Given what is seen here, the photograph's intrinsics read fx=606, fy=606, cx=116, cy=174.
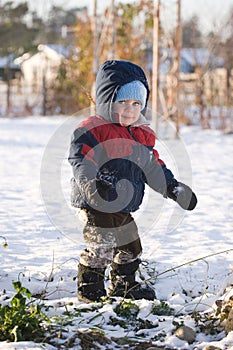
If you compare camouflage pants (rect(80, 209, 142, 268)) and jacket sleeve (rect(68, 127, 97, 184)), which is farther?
camouflage pants (rect(80, 209, 142, 268))

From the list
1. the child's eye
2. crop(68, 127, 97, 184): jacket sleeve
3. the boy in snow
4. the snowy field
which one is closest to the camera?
the snowy field

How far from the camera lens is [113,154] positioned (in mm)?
3059

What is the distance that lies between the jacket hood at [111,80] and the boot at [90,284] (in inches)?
31.2

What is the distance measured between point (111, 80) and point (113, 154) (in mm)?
379

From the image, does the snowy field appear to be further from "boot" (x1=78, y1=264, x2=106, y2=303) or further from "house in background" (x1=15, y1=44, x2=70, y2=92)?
"house in background" (x1=15, y1=44, x2=70, y2=92)

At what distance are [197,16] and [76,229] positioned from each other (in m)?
17.7

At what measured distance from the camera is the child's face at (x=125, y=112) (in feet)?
10.2

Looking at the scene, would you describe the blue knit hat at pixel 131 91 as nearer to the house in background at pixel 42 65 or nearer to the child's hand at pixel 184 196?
the child's hand at pixel 184 196

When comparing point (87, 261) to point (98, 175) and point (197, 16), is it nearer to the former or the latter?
point (98, 175)

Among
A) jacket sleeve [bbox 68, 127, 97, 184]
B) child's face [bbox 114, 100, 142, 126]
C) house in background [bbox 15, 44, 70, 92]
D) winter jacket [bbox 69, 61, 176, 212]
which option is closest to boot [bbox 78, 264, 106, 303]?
winter jacket [bbox 69, 61, 176, 212]

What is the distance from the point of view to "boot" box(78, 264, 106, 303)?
123 inches

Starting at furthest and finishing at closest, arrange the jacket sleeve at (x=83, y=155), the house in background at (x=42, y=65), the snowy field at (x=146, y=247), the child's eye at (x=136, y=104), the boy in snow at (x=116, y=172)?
the house in background at (x=42, y=65), the child's eye at (x=136, y=104), the boy in snow at (x=116, y=172), the jacket sleeve at (x=83, y=155), the snowy field at (x=146, y=247)

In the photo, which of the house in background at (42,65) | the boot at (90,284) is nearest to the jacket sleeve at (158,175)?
the boot at (90,284)

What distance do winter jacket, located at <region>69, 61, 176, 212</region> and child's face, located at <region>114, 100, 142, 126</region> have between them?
0.11 ft
